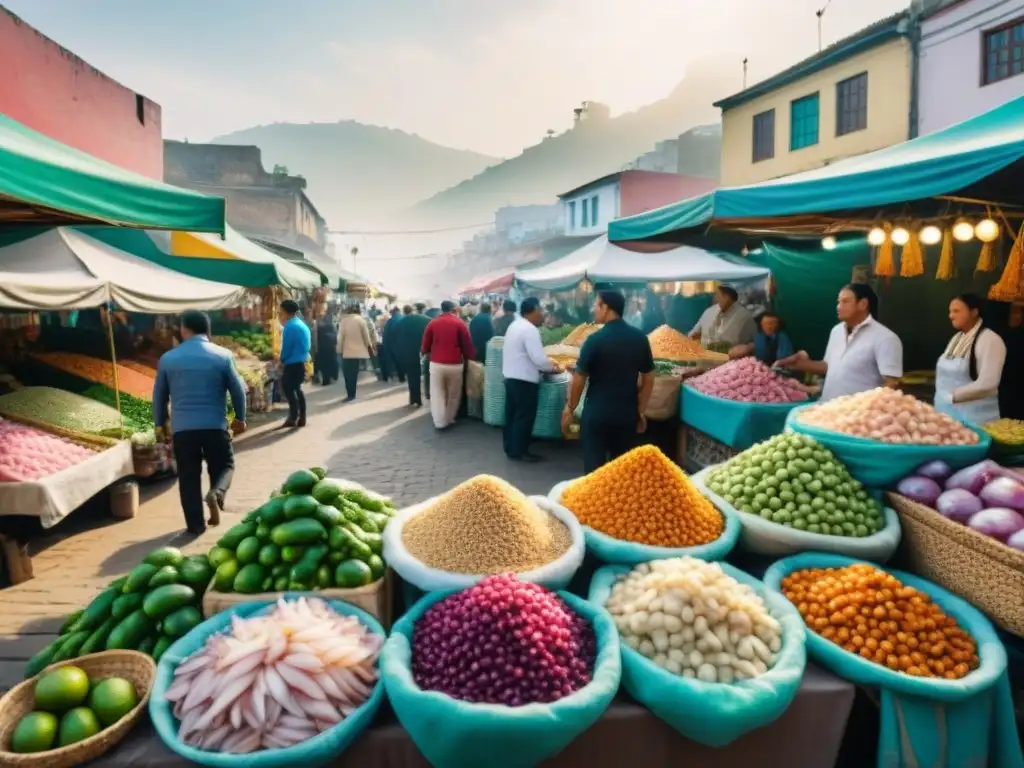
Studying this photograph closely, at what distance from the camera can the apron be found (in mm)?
4691

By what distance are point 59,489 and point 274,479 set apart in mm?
2549

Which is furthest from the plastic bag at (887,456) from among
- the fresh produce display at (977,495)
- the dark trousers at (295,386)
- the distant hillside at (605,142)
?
the distant hillside at (605,142)

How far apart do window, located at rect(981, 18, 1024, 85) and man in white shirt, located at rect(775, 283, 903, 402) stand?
43.5 ft

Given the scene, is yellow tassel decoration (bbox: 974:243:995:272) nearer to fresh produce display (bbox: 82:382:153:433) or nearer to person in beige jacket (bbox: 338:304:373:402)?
fresh produce display (bbox: 82:382:153:433)

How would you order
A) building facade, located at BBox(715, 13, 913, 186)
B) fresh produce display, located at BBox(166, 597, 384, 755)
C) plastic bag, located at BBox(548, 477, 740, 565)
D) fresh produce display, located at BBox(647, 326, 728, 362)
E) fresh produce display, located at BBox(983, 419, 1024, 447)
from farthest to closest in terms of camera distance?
building facade, located at BBox(715, 13, 913, 186)
fresh produce display, located at BBox(647, 326, 728, 362)
fresh produce display, located at BBox(983, 419, 1024, 447)
plastic bag, located at BBox(548, 477, 740, 565)
fresh produce display, located at BBox(166, 597, 384, 755)

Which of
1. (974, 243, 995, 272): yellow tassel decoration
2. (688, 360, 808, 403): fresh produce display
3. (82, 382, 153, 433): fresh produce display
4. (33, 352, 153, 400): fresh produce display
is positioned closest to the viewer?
(974, 243, 995, 272): yellow tassel decoration

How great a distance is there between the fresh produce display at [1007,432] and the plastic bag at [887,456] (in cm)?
30

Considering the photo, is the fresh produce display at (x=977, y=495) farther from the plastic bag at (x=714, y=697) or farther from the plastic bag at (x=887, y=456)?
the plastic bag at (x=714, y=697)

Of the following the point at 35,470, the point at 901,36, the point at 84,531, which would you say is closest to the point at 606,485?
the point at 35,470

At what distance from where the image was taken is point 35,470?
16.1 feet

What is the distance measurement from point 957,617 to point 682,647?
131 centimetres

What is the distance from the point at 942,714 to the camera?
7.63 feet

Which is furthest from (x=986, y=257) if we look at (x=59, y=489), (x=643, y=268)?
(x=59, y=489)

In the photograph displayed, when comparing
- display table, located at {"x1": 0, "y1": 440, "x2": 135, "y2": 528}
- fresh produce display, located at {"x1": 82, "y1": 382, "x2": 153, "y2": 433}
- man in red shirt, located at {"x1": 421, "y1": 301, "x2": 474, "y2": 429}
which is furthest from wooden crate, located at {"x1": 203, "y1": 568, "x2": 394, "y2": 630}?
man in red shirt, located at {"x1": 421, "y1": 301, "x2": 474, "y2": 429}
